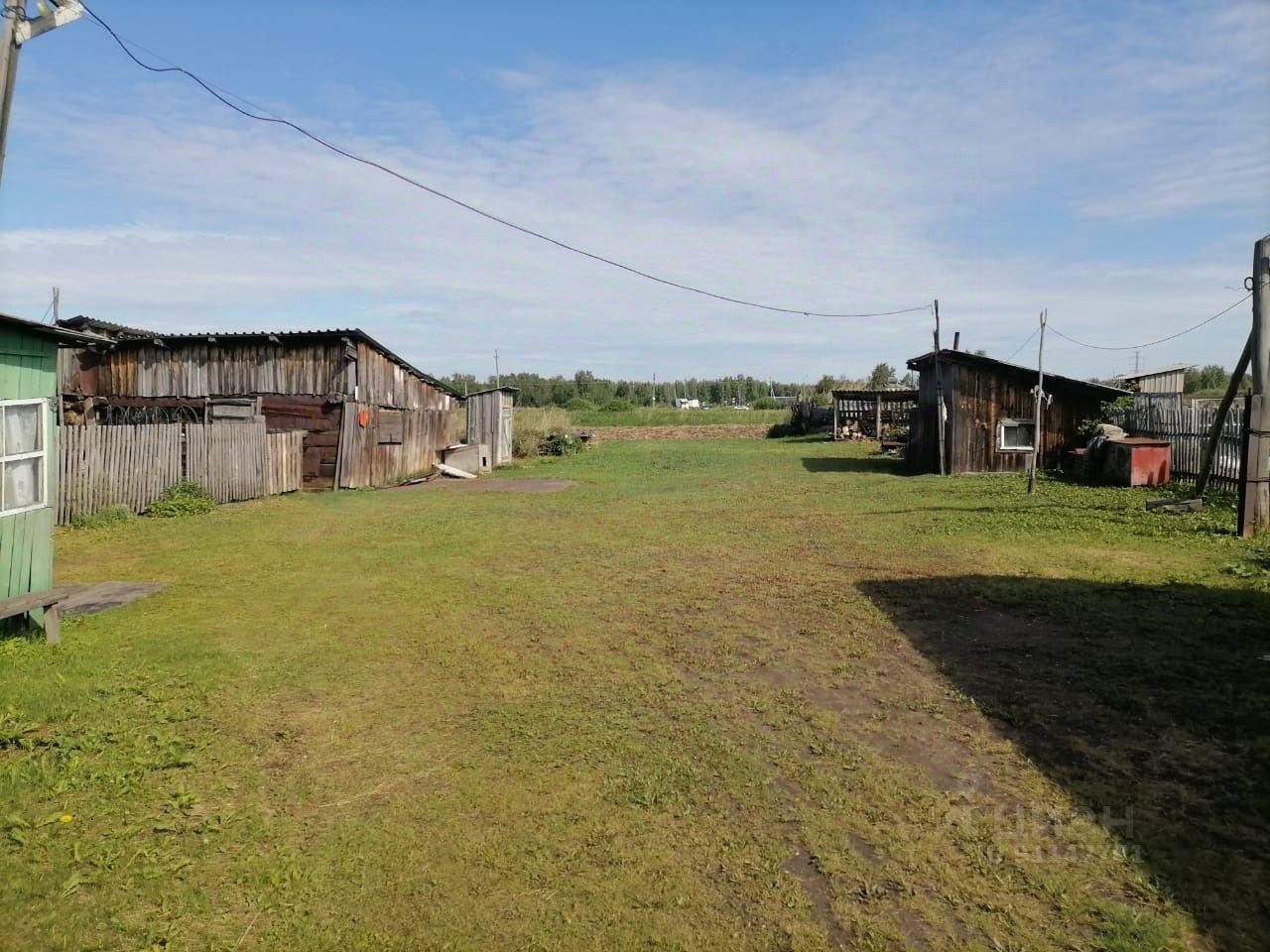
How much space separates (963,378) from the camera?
23.4 m

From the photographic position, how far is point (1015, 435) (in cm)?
2344

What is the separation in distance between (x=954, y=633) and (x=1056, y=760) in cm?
274

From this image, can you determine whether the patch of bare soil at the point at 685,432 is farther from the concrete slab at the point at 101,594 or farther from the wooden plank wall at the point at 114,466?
the concrete slab at the point at 101,594

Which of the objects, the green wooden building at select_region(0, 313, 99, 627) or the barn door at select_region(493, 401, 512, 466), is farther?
the barn door at select_region(493, 401, 512, 466)

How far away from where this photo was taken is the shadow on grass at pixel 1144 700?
388 cm

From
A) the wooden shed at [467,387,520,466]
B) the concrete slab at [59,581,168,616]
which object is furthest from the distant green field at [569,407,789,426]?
the concrete slab at [59,581,168,616]

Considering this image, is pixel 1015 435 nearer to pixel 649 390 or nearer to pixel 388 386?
pixel 388 386

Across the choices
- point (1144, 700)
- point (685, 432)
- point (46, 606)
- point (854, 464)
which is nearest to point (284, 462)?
point (46, 606)

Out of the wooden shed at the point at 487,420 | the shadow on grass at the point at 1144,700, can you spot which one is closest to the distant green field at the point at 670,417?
the wooden shed at the point at 487,420

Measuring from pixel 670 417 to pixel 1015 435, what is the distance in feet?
131

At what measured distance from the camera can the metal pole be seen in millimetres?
6184

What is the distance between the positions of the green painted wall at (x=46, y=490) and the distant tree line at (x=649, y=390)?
159ft

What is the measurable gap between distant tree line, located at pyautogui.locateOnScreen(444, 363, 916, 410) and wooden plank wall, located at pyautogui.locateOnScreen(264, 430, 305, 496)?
38.4 meters

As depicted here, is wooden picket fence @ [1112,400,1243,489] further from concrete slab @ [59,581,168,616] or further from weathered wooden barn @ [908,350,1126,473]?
Answer: concrete slab @ [59,581,168,616]
